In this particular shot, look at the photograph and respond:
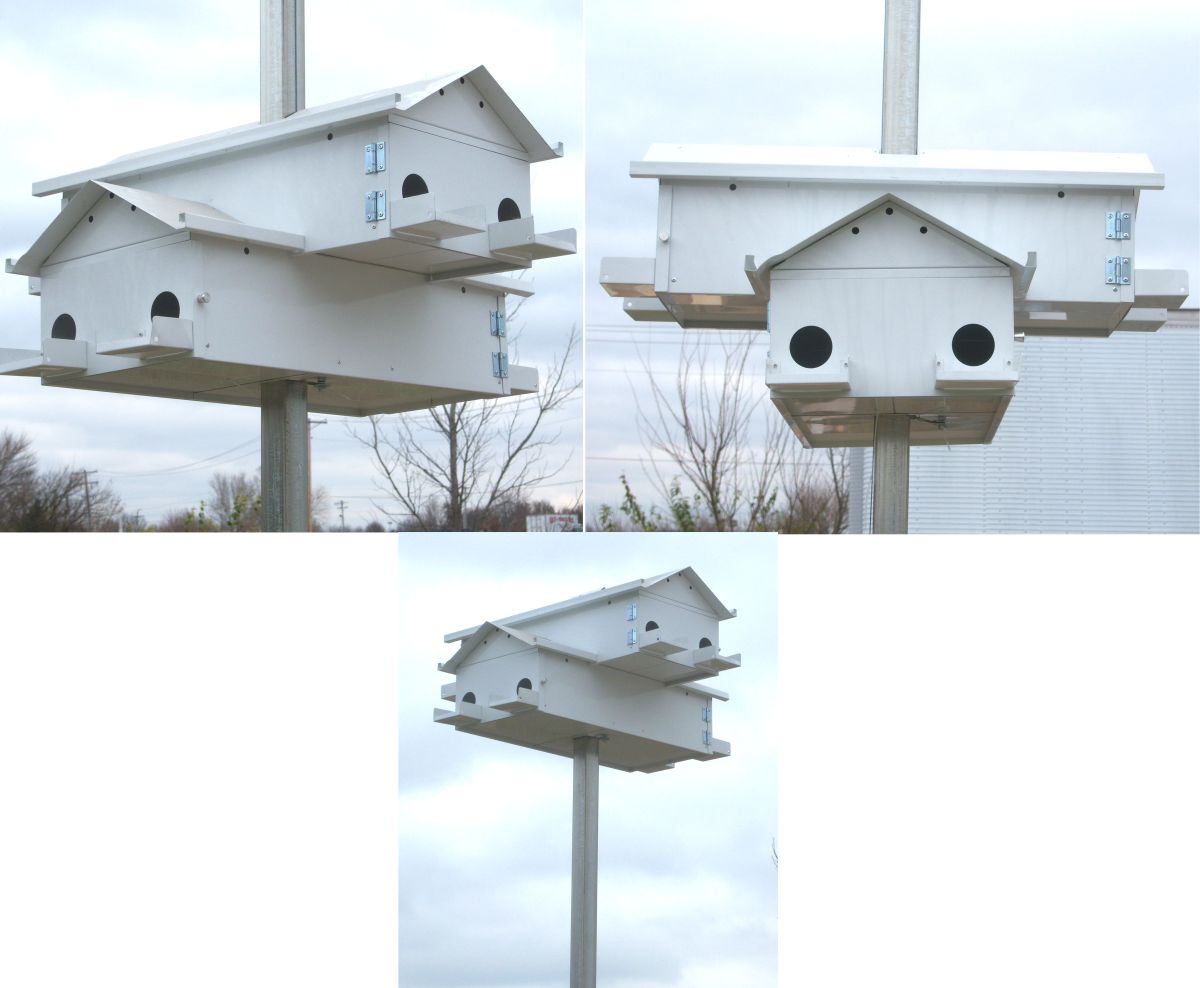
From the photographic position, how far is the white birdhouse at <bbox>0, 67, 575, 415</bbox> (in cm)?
467

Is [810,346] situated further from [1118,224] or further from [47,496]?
[47,496]

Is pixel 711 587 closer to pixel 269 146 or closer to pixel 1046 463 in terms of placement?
pixel 269 146

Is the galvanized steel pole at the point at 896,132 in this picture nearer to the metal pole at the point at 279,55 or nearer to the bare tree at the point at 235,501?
the metal pole at the point at 279,55

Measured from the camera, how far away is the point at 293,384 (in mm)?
5207

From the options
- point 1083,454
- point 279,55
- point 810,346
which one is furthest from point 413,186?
point 1083,454

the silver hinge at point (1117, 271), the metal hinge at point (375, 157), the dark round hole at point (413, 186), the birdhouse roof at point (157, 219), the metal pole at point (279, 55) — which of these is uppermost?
the metal pole at point (279, 55)

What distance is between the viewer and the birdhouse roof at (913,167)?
15.4 feet

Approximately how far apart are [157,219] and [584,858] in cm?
227

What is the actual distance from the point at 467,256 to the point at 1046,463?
260 inches

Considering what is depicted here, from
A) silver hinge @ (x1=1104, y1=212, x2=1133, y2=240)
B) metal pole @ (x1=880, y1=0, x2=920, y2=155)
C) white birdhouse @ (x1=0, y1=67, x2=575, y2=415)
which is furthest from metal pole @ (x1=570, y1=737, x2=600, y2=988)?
silver hinge @ (x1=1104, y1=212, x2=1133, y2=240)

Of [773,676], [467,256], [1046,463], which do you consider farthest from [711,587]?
[1046,463]

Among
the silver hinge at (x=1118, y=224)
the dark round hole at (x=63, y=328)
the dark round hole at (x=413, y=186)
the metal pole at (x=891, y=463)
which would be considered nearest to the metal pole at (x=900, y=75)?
the silver hinge at (x=1118, y=224)

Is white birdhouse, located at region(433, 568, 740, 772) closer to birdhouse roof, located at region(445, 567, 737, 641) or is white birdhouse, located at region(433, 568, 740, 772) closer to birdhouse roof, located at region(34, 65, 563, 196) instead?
birdhouse roof, located at region(445, 567, 737, 641)

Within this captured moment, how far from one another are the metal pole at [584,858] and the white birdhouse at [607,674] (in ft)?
0.20
